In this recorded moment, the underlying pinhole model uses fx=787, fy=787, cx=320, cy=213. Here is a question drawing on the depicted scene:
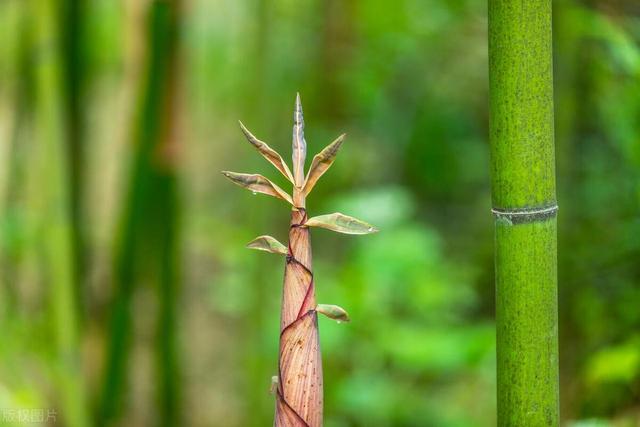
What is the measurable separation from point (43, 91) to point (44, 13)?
10cm

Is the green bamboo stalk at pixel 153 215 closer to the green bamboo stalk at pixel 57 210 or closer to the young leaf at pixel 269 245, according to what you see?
the green bamboo stalk at pixel 57 210

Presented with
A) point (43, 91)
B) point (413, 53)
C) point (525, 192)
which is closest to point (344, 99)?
point (413, 53)

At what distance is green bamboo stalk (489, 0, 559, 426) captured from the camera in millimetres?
406

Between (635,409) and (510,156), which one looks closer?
(510,156)

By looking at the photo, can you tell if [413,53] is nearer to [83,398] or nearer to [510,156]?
[83,398]

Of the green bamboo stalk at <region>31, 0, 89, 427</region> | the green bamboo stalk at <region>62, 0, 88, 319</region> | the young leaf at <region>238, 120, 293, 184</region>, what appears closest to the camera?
the young leaf at <region>238, 120, 293, 184</region>

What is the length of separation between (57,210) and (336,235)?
1270 mm

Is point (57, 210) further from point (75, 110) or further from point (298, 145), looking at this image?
point (298, 145)

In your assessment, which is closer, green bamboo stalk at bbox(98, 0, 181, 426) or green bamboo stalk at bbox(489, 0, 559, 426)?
green bamboo stalk at bbox(489, 0, 559, 426)

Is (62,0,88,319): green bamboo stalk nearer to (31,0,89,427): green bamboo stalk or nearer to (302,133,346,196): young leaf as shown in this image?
(31,0,89,427): green bamboo stalk

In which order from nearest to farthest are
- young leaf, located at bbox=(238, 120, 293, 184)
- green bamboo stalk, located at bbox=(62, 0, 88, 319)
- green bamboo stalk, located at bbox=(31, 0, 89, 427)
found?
young leaf, located at bbox=(238, 120, 293, 184)
green bamboo stalk, located at bbox=(31, 0, 89, 427)
green bamboo stalk, located at bbox=(62, 0, 88, 319)

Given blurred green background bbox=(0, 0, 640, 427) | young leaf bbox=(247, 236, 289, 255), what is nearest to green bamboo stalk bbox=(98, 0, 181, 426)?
blurred green background bbox=(0, 0, 640, 427)

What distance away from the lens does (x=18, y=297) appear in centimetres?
142

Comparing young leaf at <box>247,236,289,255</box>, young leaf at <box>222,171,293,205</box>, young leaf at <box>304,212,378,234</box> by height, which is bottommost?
young leaf at <box>247,236,289,255</box>
